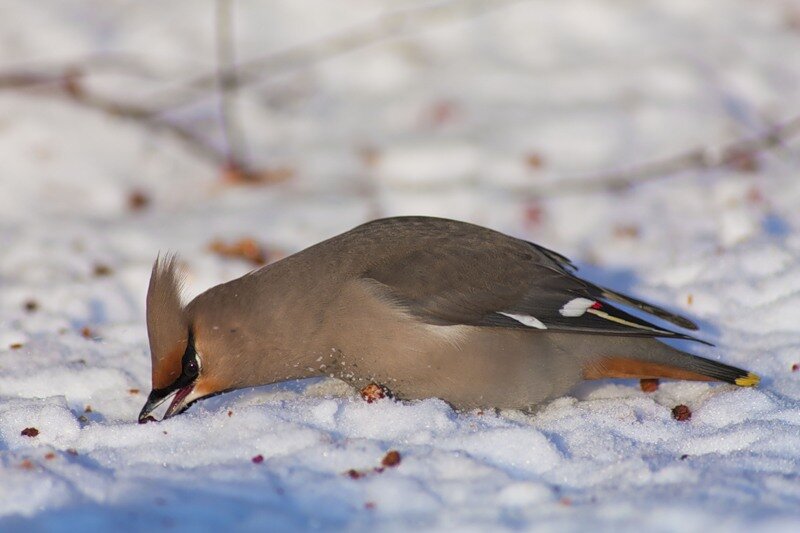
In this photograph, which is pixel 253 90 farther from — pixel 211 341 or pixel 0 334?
pixel 211 341

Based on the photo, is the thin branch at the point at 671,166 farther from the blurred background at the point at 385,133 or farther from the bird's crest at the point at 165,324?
the bird's crest at the point at 165,324

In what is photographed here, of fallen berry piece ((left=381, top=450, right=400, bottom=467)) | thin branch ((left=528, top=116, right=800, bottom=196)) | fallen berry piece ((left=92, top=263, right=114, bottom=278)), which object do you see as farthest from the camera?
thin branch ((left=528, top=116, right=800, bottom=196))

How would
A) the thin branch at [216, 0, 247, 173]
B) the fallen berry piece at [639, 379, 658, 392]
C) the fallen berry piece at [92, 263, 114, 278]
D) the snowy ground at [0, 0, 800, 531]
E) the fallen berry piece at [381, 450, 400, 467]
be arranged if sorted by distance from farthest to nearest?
the thin branch at [216, 0, 247, 173], the fallen berry piece at [92, 263, 114, 278], the fallen berry piece at [639, 379, 658, 392], the fallen berry piece at [381, 450, 400, 467], the snowy ground at [0, 0, 800, 531]

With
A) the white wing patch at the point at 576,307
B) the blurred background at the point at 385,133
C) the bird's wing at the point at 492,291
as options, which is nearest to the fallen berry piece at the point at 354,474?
the bird's wing at the point at 492,291

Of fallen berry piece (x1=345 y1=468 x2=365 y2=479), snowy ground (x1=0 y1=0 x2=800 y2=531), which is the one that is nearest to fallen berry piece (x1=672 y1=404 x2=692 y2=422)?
A: snowy ground (x1=0 y1=0 x2=800 y2=531)

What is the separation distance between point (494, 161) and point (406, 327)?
2.83 metres

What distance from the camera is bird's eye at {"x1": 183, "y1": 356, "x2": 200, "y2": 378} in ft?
10.8

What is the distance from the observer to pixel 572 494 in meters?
2.58

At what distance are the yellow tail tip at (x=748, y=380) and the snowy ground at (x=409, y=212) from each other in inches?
3.3

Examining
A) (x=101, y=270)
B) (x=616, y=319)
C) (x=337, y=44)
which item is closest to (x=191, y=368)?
(x=616, y=319)

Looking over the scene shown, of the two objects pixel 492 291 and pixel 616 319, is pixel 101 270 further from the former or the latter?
pixel 616 319

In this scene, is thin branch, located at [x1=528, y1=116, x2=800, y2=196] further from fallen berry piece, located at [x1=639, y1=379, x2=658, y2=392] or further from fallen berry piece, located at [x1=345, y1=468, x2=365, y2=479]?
fallen berry piece, located at [x1=345, y1=468, x2=365, y2=479]

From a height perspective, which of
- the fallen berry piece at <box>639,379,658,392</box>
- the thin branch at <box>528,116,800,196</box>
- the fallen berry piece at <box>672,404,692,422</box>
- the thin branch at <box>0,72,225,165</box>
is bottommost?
the fallen berry piece at <box>639,379,658,392</box>

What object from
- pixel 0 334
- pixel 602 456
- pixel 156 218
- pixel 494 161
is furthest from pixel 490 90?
pixel 602 456
